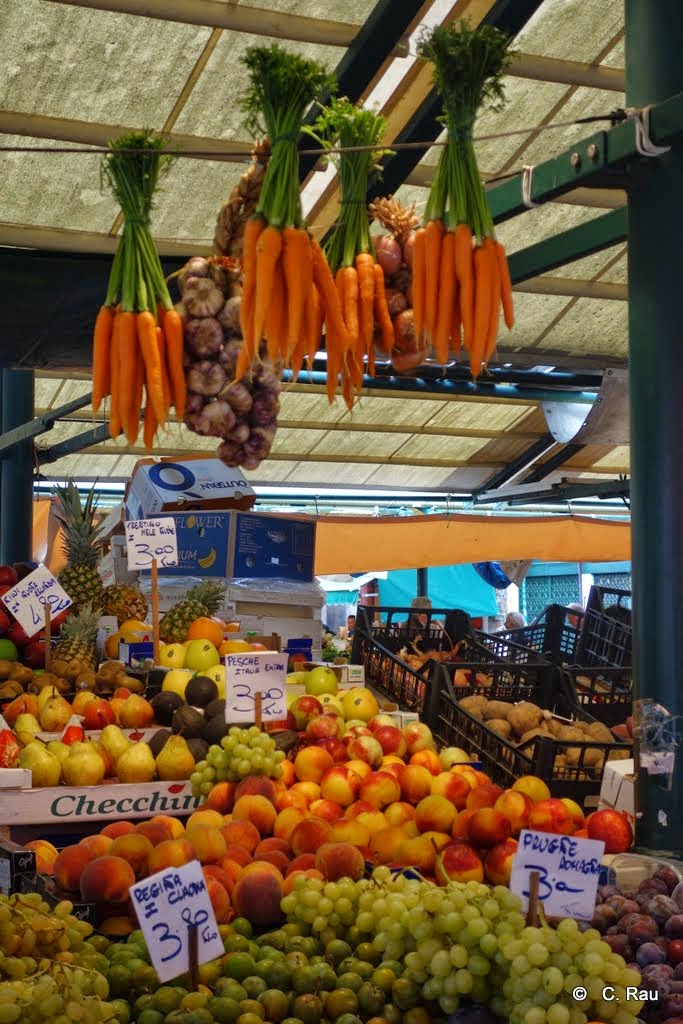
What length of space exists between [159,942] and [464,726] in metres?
2.16

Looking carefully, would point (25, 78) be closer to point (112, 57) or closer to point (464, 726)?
point (112, 57)

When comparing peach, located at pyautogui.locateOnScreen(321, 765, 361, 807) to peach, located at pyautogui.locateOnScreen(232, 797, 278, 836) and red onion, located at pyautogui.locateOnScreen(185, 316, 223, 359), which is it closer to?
peach, located at pyautogui.locateOnScreen(232, 797, 278, 836)

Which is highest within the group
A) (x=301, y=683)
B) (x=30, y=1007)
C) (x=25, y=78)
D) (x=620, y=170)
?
(x=25, y=78)

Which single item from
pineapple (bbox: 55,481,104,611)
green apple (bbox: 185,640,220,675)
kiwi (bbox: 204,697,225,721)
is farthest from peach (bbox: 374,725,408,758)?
pineapple (bbox: 55,481,104,611)

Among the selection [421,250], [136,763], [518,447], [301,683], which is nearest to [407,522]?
[518,447]

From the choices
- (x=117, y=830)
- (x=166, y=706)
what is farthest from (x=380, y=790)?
(x=166, y=706)

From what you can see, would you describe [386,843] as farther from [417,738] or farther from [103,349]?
[103,349]

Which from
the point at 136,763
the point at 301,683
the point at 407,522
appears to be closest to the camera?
the point at 136,763

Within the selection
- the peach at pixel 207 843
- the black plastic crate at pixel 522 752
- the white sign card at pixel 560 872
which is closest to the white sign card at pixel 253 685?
the peach at pixel 207 843

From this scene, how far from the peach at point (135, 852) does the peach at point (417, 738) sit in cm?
124

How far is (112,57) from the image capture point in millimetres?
4812

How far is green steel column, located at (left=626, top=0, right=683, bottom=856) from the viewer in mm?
3072

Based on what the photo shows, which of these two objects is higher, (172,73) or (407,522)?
(172,73)

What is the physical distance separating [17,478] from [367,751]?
5056mm
